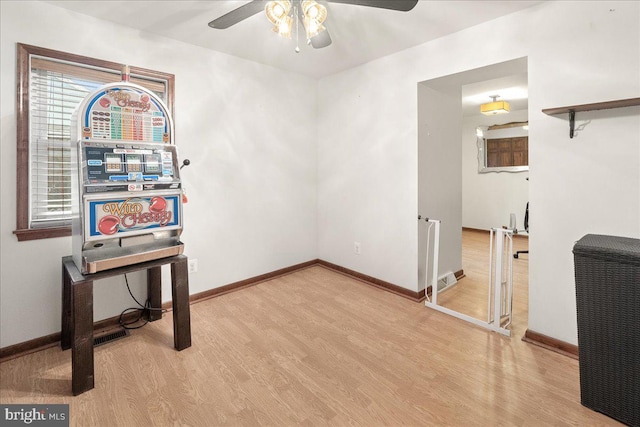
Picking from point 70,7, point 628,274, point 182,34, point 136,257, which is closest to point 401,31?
point 182,34

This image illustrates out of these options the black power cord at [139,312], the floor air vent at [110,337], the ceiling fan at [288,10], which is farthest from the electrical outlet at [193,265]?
the ceiling fan at [288,10]

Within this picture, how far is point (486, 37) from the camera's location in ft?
7.91

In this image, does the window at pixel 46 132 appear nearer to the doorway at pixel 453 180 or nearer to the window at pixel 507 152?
the doorway at pixel 453 180

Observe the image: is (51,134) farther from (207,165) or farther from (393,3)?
(393,3)

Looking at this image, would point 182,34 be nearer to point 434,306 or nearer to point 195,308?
point 195,308

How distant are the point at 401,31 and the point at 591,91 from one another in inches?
55.5

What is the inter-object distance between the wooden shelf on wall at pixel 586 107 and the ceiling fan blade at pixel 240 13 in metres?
1.91

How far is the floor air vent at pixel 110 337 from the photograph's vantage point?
2.26 metres

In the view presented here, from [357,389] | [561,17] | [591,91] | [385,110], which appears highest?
[561,17]

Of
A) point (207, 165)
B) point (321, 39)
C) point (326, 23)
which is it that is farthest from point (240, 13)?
point (207, 165)

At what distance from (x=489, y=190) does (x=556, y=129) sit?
15.4 feet

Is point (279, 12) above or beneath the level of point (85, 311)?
above

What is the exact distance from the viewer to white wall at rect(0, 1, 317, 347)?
2.08 m

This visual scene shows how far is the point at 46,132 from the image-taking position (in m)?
2.19
